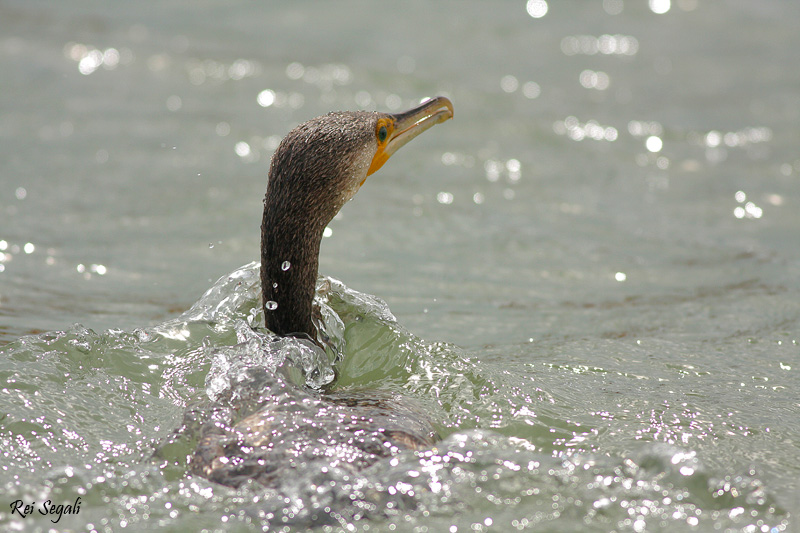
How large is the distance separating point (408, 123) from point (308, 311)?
955 mm

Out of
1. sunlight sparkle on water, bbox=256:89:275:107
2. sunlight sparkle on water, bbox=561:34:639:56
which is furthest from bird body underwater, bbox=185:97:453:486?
sunlight sparkle on water, bbox=561:34:639:56

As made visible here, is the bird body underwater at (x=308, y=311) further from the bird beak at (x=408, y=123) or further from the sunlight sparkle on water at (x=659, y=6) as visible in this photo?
the sunlight sparkle on water at (x=659, y=6)

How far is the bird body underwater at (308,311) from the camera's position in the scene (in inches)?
102

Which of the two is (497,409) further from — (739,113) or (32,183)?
(739,113)

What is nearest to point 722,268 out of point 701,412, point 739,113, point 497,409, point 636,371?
point 636,371

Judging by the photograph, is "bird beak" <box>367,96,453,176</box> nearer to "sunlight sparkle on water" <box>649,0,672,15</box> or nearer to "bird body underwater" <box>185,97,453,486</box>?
"bird body underwater" <box>185,97,453,486</box>

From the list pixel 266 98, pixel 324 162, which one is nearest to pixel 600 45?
pixel 266 98

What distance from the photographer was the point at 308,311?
3.46 metres

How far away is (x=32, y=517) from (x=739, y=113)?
748 cm

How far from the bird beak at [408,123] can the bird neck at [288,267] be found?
0.49 meters

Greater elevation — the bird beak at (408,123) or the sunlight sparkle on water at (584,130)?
A: the sunlight sparkle on water at (584,130)

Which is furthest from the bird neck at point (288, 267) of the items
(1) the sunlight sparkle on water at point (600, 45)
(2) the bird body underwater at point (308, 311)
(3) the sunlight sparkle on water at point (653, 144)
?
(1) the sunlight sparkle on water at point (600, 45)

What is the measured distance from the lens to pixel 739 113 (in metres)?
8.27

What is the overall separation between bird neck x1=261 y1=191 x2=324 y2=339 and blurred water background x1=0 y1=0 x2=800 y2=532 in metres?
0.31
